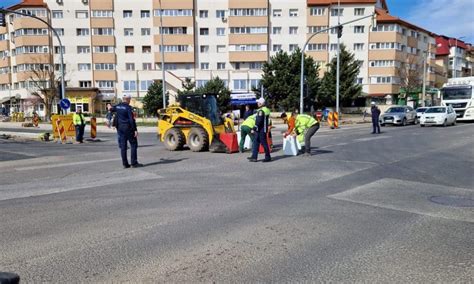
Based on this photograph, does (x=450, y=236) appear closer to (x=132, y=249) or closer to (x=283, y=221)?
(x=283, y=221)

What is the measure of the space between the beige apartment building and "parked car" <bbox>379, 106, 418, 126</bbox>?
2827 cm

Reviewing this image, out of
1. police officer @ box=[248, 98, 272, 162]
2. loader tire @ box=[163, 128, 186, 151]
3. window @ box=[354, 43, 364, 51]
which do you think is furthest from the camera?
window @ box=[354, 43, 364, 51]

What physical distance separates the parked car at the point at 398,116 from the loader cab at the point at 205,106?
832 inches

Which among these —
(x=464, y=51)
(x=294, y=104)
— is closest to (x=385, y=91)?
(x=294, y=104)

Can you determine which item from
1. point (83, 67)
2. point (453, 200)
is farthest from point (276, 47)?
point (453, 200)

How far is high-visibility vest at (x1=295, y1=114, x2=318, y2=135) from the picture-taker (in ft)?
38.6

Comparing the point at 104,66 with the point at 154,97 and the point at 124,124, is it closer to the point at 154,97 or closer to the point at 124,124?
the point at 154,97

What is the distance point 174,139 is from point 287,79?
34.7 meters

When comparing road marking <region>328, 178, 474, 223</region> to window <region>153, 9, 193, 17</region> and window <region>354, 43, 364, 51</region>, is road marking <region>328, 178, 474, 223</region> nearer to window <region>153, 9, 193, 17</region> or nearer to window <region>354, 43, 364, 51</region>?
window <region>153, 9, 193, 17</region>

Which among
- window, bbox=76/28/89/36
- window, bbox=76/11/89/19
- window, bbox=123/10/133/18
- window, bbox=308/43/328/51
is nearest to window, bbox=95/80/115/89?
window, bbox=76/28/89/36

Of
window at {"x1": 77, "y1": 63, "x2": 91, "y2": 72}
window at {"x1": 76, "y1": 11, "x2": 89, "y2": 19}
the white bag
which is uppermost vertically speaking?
window at {"x1": 76, "y1": 11, "x2": 89, "y2": 19}

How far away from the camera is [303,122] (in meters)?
11.8

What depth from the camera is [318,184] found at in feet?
Answer: 24.7

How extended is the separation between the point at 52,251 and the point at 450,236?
15.3 feet
